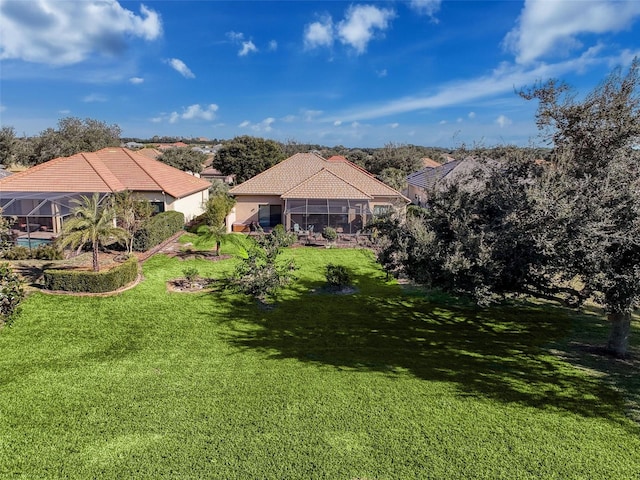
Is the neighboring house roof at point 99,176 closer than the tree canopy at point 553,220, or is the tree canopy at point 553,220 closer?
the tree canopy at point 553,220

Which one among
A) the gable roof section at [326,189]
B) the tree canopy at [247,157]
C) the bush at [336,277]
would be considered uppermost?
the tree canopy at [247,157]

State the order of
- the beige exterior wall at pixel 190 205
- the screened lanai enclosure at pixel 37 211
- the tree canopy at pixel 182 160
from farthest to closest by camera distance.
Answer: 1. the tree canopy at pixel 182 160
2. the beige exterior wall at pixel 190 205
3. the screened lanai enclosure at pixel 37 211

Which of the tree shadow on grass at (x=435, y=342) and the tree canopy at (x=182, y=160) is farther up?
the tree canopy at (x=182, y=160)

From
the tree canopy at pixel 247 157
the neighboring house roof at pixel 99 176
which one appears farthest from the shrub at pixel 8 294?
the tree canopy at pixel 247 157

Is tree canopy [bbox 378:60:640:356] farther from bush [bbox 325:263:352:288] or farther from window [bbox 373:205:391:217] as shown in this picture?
bush [bbox 325:263:352:288]

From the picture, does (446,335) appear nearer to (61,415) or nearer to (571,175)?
(571,175)

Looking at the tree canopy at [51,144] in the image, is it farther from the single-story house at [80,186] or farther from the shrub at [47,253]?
the shrub at [47,253]
